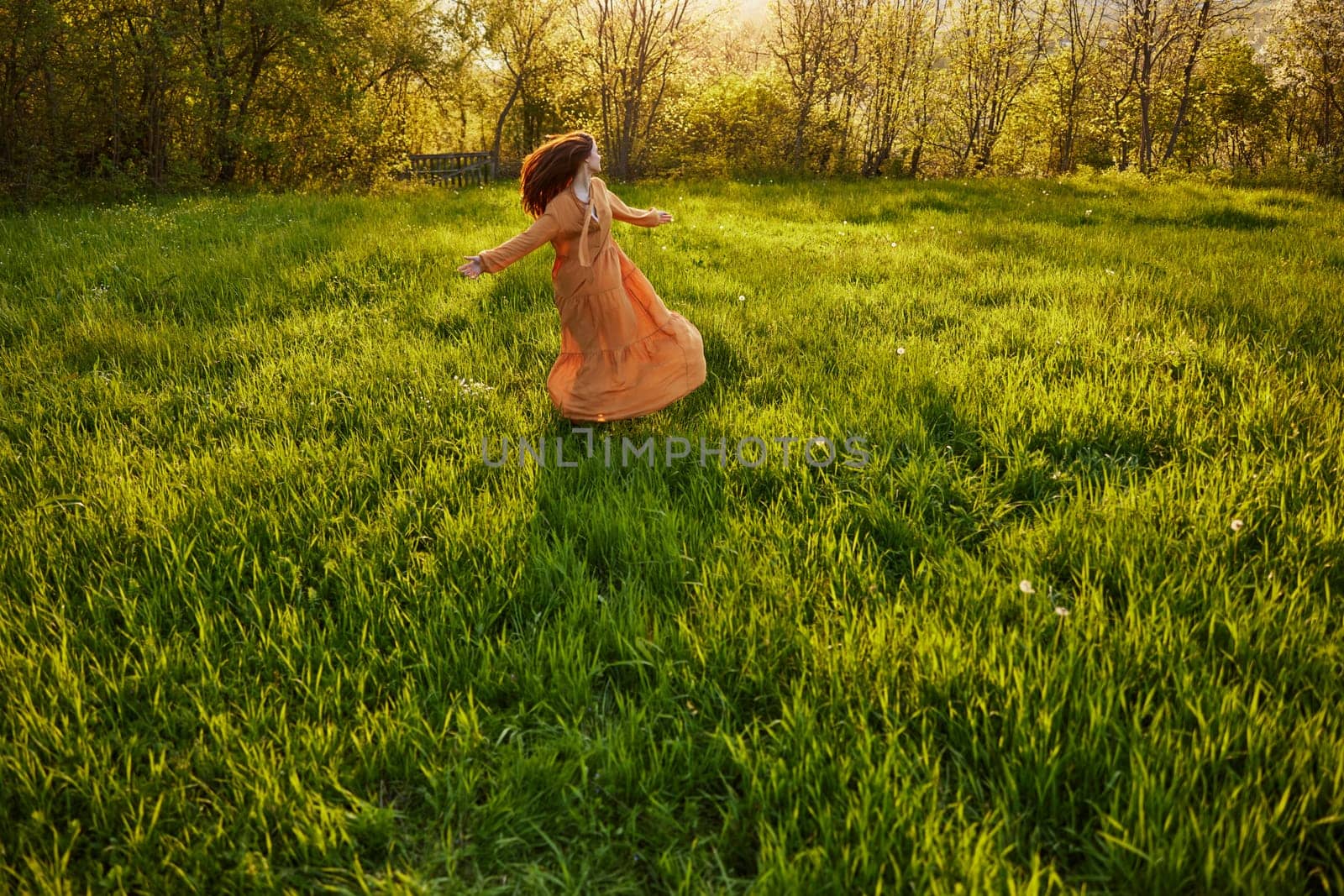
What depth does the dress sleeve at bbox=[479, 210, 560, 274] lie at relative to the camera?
3322 millimetres

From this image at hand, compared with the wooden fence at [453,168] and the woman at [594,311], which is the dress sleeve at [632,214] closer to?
the woman at [594,311]

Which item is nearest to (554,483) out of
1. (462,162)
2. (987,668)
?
(987,668)

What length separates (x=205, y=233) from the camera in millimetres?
7570

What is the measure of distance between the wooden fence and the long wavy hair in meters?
15.2

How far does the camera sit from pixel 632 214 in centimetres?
409

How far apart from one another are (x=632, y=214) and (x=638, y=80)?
1364 cm

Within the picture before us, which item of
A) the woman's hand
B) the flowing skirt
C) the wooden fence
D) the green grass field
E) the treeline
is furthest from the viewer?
the wooden fence

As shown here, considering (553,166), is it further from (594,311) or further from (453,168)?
(453,168)

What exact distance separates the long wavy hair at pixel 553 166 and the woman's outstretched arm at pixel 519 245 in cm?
17

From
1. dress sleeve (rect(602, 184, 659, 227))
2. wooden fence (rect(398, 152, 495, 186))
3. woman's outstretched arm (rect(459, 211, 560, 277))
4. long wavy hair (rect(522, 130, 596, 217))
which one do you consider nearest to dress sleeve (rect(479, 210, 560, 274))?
woman's outstretched arm (rect(459, 211, 560, 277))

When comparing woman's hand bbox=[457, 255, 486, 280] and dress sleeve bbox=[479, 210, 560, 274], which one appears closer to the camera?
woman's hand bbox=[457, 255, 486, 280]

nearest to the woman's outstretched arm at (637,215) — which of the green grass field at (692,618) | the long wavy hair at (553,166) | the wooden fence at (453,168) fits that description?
the long wavy hair at (553,166)

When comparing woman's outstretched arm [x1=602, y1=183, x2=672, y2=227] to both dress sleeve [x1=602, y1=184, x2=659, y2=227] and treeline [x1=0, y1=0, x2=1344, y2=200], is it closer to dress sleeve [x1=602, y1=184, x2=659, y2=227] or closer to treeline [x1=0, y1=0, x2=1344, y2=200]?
dress sleeve [x1=602, y1=184, x2=659, y2=227]

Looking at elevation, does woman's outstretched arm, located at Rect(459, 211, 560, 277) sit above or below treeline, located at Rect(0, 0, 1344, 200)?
below
